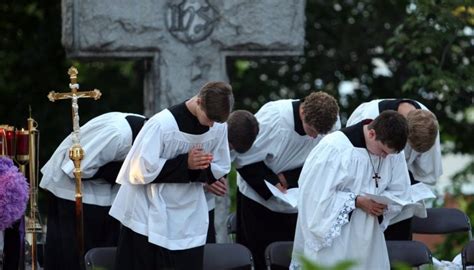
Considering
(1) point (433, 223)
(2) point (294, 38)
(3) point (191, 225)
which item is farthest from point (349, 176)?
(2) point (294, 38)

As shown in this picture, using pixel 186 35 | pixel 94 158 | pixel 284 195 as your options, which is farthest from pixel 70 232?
pixel 186 35

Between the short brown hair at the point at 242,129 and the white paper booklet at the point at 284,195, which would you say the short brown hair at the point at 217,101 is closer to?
the short brown hair at the point at 242,129

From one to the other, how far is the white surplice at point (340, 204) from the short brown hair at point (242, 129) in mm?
1319

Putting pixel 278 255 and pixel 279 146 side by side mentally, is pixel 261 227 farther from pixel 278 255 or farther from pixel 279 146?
pixel 278 255

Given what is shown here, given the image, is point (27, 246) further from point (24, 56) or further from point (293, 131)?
point (24, 56)

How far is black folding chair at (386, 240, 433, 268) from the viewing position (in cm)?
1297

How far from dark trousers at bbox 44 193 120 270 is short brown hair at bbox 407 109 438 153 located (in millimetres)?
2446

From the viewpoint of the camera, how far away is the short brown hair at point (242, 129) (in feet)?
45.2

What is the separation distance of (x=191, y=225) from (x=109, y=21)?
4.79 m

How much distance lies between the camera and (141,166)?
12.1 meters

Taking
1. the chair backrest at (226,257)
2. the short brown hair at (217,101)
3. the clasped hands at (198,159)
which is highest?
the short brown hair at (217,101)

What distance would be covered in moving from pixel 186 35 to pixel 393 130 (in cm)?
520

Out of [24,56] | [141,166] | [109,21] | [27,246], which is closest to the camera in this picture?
[141,166]

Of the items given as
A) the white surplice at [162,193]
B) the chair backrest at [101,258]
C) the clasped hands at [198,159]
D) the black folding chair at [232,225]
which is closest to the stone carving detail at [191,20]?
the black folding chair at [232,225]
